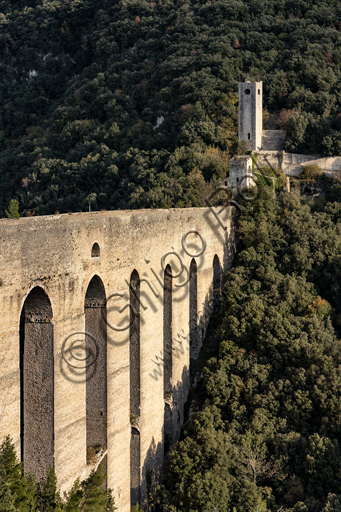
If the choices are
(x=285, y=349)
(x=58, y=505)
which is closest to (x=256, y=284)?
(x=285, y=349)

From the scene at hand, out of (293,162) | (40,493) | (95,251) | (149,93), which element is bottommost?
(40,493)

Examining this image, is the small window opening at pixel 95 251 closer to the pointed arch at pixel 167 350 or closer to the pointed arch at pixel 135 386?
the pointed arch at pixel 135 386

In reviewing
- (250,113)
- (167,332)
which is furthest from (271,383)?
(250,113)

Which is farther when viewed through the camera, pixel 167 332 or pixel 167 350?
pixel 167 332

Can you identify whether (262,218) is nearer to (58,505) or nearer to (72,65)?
(58,505)

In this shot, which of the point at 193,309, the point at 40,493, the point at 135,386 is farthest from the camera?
the point at 193,309

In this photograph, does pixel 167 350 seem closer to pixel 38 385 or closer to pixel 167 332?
pixel 167 332

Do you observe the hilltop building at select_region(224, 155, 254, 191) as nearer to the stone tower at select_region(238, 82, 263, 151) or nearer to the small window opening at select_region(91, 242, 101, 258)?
the stone tower at select_region(238, 82, 263, 151)

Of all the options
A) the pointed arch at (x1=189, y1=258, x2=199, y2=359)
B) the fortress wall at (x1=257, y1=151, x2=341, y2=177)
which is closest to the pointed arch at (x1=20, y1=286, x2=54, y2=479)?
the pointed arch at (x1=189, y1=258, x2=199, y2=359)

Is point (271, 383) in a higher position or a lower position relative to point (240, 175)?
lower
